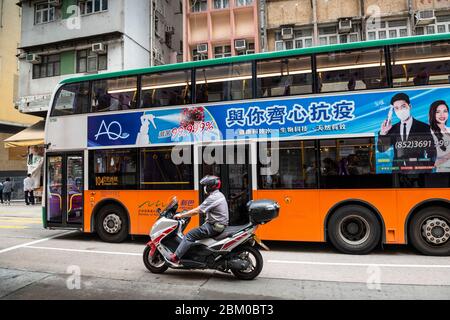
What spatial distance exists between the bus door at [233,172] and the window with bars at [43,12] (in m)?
19.1

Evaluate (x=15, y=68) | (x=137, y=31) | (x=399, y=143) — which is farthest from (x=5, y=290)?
(x=15, y=68)

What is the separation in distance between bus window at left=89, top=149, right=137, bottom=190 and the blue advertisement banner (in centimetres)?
46

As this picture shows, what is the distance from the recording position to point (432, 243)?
7047 millimetres

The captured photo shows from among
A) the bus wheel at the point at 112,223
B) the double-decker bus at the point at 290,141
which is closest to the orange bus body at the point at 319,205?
the double-decker bus at the point at 290,141

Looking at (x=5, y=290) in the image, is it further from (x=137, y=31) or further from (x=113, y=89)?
(x=137, y=31)

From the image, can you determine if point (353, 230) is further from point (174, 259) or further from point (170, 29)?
point (170, 29)

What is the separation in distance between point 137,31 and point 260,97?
16344mm

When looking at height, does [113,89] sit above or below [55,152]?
above

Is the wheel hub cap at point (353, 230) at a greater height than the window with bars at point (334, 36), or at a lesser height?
lesser

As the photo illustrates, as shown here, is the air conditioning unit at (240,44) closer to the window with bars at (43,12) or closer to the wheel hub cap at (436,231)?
the window with bars at (43,12)

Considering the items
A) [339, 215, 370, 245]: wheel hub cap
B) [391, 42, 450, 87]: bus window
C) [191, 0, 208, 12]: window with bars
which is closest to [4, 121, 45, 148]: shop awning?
[191, 0, 208, 12]: window with bars

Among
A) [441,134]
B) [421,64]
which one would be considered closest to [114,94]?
[421,64]

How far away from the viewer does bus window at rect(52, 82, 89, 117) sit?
30.8 feet

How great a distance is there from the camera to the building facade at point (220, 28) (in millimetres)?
19422
